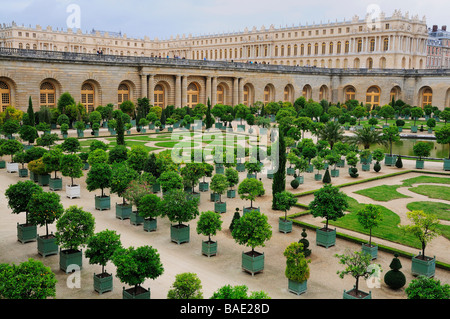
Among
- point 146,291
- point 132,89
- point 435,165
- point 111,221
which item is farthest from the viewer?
point 132,89

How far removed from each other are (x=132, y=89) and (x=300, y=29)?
59.1m

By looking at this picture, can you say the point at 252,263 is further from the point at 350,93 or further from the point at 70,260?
the point at 350,93

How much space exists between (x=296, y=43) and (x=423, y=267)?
9848 cm

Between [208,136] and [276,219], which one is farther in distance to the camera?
[208,136]

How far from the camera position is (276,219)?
885 inches

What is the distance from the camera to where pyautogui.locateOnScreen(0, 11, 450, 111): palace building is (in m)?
54.5

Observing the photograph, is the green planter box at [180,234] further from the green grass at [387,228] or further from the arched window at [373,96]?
the arched window at [373,96]

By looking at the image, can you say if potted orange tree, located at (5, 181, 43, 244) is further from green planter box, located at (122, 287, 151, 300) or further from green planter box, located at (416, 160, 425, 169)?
green planter box, located at (416, 160, 425, 169)

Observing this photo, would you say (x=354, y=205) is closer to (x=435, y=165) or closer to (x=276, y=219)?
(x=276, y=219)

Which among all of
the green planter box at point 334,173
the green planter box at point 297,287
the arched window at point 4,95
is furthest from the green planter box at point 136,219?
the arched window at point 4,95

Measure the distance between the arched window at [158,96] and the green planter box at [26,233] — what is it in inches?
1867

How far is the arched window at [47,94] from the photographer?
178 feet
